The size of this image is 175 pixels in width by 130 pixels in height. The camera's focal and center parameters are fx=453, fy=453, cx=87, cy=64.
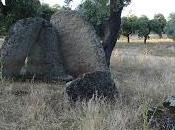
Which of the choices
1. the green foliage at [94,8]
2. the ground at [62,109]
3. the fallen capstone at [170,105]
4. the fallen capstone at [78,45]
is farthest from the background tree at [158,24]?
the fallen capstone at [170,105]

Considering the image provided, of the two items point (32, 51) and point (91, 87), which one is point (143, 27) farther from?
point (91, 87)

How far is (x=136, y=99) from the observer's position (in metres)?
10.1

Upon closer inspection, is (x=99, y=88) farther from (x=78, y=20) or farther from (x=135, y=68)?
(x=135, y=68)

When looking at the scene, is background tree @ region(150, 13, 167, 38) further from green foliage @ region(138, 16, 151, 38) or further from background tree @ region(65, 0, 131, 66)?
background tree @ region(65, 0, 131, 66)

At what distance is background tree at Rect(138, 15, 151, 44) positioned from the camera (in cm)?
8044

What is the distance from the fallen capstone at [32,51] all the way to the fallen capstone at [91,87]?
291 centimetres

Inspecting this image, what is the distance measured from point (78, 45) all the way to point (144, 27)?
70.6 m

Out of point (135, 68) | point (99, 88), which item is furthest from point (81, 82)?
point (135, 68)

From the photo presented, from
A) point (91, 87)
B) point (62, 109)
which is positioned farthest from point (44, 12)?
point (62, 109)

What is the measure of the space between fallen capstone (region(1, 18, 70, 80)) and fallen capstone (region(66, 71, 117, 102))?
115 inches

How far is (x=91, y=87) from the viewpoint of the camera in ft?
30.5

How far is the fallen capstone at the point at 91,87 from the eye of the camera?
30.0ft

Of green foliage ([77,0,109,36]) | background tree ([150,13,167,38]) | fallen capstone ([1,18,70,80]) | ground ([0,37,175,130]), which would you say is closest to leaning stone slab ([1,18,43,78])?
fallen capstone ([1,18,70,80])

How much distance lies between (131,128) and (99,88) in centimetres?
187
